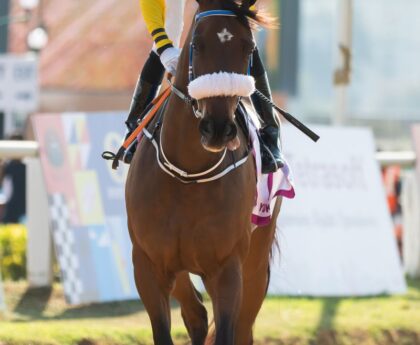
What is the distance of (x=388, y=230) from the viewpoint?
38.1ft

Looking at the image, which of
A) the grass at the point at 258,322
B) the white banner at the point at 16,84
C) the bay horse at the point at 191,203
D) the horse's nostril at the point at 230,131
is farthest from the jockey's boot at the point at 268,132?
the white banner at the point at 16,84

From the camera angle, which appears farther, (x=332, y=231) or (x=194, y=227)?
(x=332, y=231)

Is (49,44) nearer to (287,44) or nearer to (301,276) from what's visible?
(287,44)

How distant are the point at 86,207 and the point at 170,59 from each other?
3.82 metres

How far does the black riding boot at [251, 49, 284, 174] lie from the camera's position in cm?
672

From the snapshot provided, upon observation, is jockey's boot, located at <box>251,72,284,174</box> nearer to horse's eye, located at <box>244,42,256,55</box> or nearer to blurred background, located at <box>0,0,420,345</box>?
horse's eye, located at <box>244,42,256,55</box>

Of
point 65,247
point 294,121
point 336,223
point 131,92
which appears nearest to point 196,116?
point 294,121

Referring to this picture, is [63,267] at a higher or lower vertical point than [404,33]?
lower

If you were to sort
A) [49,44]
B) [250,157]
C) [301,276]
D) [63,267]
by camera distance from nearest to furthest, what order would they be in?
[250,157], [63,267], [301,276], [49,44]

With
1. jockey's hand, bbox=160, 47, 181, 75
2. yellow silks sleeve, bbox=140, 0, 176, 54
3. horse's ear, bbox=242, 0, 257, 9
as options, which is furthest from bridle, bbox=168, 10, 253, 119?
yellow silks sleeve, bbox=140, 0, 176, 54

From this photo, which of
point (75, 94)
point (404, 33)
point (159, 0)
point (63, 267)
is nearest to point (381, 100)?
point (404, 33)

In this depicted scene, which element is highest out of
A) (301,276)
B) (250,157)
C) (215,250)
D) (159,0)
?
(159,0)

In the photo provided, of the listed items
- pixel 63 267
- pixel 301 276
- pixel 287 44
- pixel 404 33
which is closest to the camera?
pixel 63 267

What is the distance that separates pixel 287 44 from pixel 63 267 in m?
22.4
